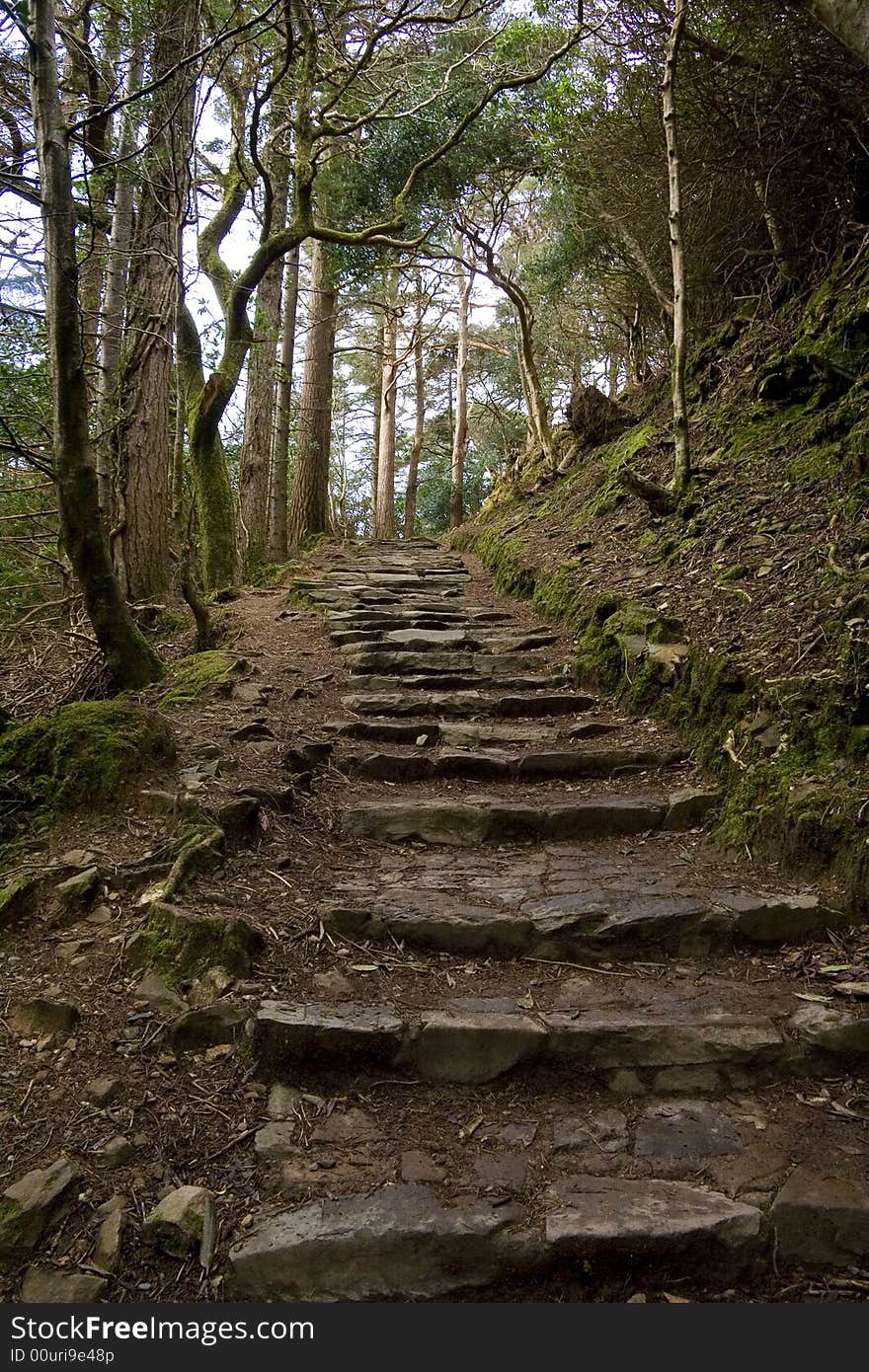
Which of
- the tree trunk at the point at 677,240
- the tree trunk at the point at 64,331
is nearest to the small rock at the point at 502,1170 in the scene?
the tree trunk at the point at 64,331

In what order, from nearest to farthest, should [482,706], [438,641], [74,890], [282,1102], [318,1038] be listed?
[282,1102] < [318,1038] < [74,890] < [482,706] < [438,641]

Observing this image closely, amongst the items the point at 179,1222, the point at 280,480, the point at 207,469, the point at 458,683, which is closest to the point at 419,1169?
the point at 179,1222

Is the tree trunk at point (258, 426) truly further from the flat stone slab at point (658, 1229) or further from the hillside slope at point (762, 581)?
the flat stone slab at point (658, 1229)

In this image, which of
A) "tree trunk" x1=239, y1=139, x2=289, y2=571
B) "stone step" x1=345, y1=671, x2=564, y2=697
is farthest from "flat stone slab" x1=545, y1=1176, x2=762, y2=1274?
"tree trunk" x1=239, y1=139, x2=289, y2=571

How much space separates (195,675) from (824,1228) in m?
4.16

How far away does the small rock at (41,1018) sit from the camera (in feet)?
7.34

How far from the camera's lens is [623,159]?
277 inches

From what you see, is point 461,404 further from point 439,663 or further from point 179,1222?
point 179,1222

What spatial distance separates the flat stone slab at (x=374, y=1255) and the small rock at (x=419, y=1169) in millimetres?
109

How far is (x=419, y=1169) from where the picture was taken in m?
2.00

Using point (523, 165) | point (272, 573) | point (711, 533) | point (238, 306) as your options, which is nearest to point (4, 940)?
point (711, 533)

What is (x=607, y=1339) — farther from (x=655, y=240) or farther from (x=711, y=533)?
(x=655, y=240)

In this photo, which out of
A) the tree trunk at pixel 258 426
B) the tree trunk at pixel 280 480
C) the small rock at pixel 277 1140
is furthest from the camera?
the tree trunk at pixel 280 480

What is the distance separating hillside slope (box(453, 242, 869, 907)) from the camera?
10.2 ft
